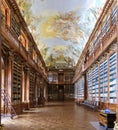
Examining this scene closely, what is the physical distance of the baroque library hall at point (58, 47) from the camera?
36.7ft

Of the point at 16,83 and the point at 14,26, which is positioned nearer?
the point at 14,26

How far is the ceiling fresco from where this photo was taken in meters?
18.6

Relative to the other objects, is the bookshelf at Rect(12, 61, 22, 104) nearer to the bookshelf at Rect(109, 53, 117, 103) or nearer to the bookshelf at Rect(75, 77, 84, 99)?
the bookshelf at Rect(109, 53, 117, 103)

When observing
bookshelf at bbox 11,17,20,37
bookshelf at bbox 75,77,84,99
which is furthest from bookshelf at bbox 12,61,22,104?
bookshelf at bbox 75,77,84,99

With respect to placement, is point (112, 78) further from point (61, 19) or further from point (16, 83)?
point (61, 19)

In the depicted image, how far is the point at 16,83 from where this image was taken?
16688 millimetres

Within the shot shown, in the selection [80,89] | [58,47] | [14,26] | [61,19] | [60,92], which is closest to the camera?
[14,26]

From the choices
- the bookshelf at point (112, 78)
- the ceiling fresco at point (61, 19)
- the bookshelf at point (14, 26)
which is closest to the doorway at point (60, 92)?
the ceiling fresco at point (61, 19)

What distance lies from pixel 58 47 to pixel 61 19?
41.0ft

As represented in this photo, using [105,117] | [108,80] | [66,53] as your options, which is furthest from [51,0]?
[66,53]

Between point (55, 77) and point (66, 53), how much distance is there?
7531mm

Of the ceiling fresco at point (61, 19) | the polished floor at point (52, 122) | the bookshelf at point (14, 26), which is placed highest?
the ceiling fresco at point (61, 19)

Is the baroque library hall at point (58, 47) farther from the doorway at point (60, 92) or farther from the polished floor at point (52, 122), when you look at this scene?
the doorway at point (60, 92)

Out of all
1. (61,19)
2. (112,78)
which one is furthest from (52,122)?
(61,19)
